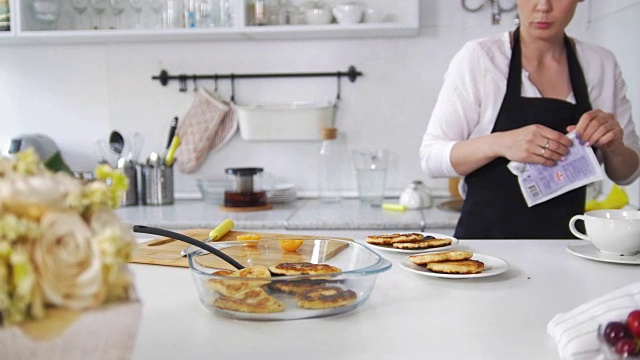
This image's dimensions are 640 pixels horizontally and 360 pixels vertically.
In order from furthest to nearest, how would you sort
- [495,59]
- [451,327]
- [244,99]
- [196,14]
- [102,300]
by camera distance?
[244,99] < [196,14] < [495,59] < [451,327] < [102,300]

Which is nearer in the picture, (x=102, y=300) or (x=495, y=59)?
(x=102, y=300)

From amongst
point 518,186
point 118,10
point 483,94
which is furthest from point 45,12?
point 518,186

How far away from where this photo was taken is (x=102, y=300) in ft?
1.80

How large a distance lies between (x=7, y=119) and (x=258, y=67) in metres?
1.11

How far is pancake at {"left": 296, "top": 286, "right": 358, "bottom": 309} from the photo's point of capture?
88cm

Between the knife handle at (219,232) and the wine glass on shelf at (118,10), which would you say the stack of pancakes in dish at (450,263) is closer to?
the knife handle at (219,232)

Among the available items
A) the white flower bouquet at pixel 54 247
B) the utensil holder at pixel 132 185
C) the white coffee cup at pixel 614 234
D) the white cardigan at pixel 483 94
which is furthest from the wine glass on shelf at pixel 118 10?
the white flower bouquet at pixel 54 247

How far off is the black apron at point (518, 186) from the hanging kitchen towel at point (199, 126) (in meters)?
1.27

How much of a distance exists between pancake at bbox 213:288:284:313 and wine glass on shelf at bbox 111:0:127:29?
2095mm

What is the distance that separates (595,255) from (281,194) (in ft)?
5.25

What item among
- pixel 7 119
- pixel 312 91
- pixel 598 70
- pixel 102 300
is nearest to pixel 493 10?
pixel 312 91

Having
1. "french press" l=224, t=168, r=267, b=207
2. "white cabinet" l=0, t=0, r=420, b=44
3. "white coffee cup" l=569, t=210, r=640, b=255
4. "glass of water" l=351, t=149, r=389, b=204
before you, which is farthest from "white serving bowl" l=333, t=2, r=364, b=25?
"white coffee cup" l=569, t=210, r=640, b=255

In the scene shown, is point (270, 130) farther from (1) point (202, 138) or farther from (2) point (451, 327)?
(2) point (451, 327)

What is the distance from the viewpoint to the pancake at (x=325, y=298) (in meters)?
0.88
